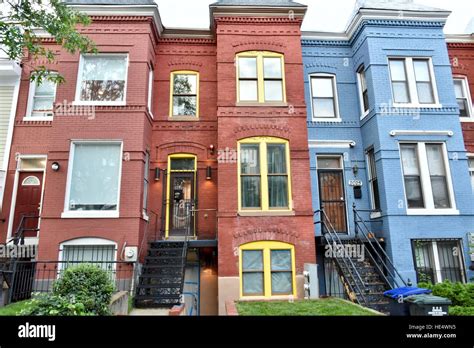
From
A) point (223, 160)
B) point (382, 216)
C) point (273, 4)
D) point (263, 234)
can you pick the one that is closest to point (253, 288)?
point (263, 234)

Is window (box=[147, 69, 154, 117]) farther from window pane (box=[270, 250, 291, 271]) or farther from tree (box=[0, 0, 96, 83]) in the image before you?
window pane (box=[270, 250, 291, 271])

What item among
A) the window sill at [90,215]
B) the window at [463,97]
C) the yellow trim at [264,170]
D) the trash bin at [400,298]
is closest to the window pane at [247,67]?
the yellow trim at [264,170]

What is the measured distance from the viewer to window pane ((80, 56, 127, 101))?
924 cm

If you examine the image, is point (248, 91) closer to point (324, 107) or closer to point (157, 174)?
point (324, 107)

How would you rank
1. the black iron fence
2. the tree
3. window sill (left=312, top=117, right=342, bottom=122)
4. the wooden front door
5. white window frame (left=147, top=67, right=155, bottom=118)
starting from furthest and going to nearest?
window sill (left=312, top=117, right=342, bottom=122) < the wooden front door < white window frame (left=147, top=67, right=155, bottom=118) < the black iron fence < the tree

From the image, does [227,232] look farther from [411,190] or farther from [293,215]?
[411,190]

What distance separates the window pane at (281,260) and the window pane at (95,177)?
4.41m

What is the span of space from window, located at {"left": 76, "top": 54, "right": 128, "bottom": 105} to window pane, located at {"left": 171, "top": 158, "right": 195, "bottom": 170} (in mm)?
2344

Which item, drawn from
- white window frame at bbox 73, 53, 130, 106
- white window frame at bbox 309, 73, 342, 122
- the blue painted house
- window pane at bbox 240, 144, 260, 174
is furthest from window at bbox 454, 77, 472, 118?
white window frame at bbox 73, 53, 130, 106

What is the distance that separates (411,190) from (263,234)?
4607 millimetres

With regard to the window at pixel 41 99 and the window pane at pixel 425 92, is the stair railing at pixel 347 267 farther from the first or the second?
the window at pixel 41 99

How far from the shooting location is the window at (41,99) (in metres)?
10.3

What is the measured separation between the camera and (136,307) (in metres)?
7.16

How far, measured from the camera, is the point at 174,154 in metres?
10.1
